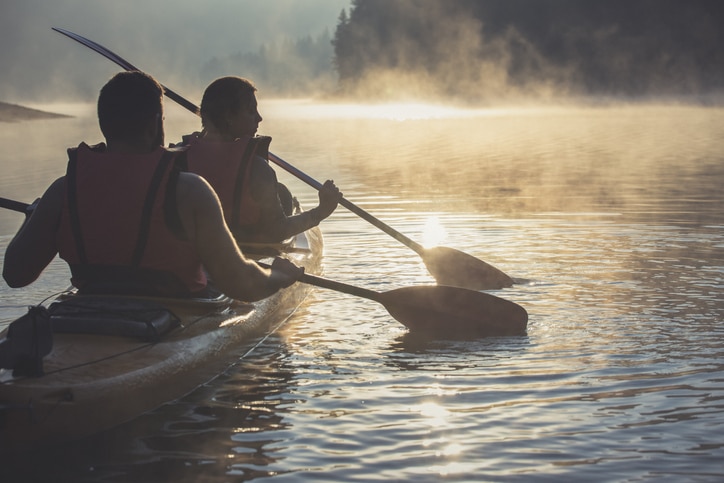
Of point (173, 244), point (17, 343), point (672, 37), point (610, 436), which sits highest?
point (672, 37)

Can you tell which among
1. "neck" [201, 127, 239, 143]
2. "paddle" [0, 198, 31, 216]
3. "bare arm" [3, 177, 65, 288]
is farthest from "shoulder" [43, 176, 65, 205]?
"neck" [201, 127, 239, 143]

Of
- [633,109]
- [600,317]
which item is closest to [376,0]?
[633,109]

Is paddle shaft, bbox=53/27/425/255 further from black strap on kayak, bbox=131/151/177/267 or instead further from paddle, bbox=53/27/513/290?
black strap on kayak, bbox=131/151/177/267

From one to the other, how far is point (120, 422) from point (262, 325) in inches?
66.9

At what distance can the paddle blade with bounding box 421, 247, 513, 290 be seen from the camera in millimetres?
7828

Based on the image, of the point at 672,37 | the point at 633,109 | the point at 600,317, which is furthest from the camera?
the point at 672,37

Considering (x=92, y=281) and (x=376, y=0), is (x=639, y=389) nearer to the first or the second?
(x=92, y=281)

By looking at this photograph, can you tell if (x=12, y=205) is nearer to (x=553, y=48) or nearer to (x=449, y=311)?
(x=449, y=311)

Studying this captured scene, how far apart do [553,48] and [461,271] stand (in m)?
57.9

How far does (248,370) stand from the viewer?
5648 millimetres

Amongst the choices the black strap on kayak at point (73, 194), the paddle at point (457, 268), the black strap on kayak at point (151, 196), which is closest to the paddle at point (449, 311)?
the paddle at point (457, 268)

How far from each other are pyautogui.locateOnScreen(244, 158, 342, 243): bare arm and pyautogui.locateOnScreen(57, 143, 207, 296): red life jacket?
1.71m

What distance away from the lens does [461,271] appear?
317 inches

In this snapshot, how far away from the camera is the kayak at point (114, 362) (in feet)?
13.3
